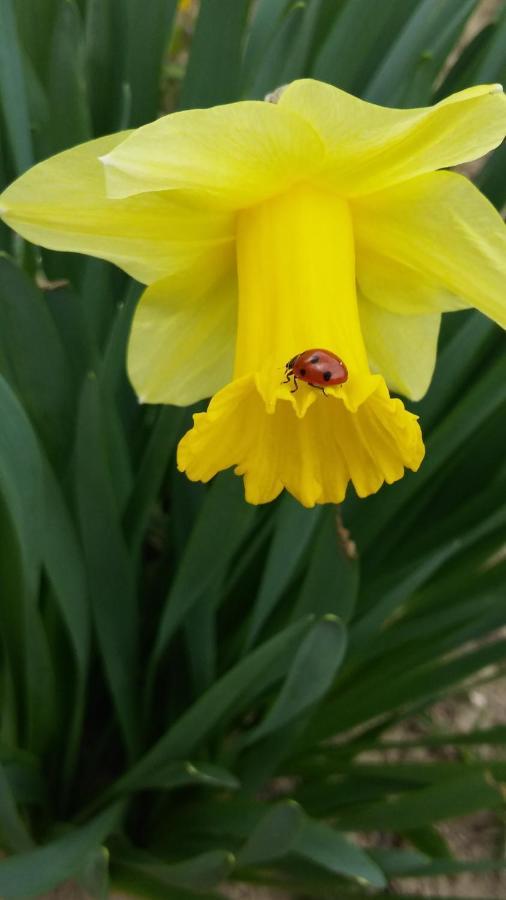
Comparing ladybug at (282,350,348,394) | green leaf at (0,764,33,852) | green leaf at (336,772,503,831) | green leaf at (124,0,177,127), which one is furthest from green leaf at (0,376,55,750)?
green leaf at (124,0,177,127)

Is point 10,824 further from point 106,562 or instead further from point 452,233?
point 452,233

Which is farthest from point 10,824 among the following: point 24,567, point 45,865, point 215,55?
point 215,55

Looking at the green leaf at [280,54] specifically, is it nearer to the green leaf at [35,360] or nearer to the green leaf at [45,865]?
the green leaf at [35,360]

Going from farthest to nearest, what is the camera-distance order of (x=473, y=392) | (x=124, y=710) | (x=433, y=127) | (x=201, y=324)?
1. (x=124, y=710)
2. (x=473, y=392)
3. (x=201, y=324)
4. (x=433, y=127)

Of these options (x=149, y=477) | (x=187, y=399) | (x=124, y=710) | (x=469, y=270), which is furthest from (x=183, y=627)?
(x=469, y=270)

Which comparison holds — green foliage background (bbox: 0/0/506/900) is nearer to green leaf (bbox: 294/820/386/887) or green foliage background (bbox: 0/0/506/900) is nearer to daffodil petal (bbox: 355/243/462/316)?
green leaf (bbox: 294/820/386/887)

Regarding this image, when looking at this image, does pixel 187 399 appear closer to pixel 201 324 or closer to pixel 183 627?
pixel 201 324

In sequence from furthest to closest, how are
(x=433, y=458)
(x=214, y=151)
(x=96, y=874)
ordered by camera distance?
1. (x=433, y=458)
2. (x=96, y=874)
3. (x=214, y=151)
